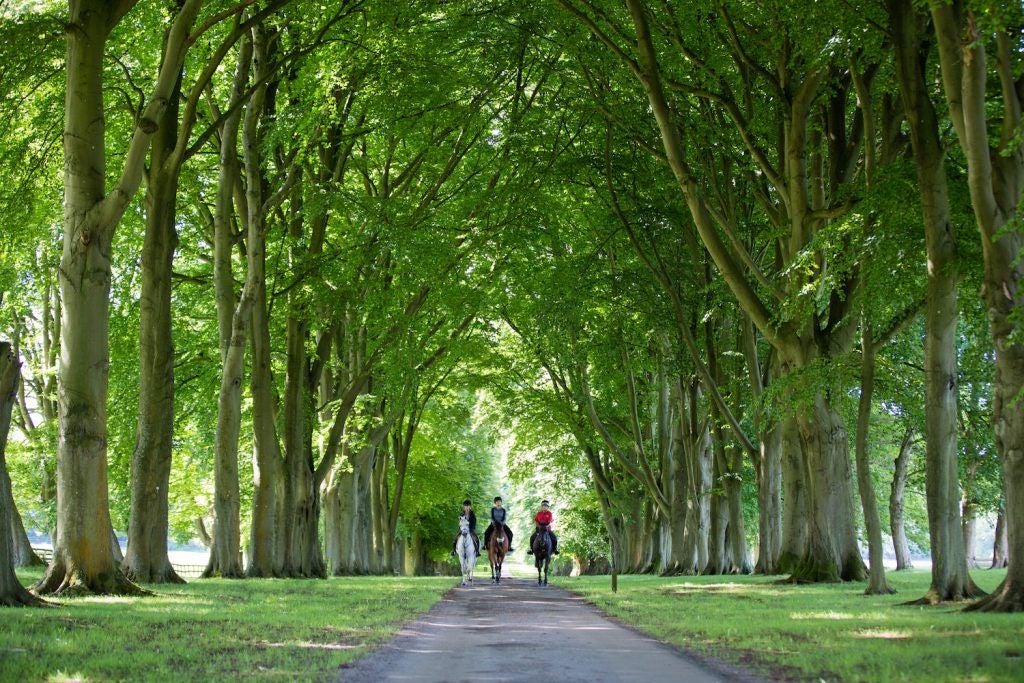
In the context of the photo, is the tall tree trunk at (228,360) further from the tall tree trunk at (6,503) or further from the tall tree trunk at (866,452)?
the tall tree trunk at (866,452)

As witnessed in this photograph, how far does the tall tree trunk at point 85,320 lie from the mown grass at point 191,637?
3.05 ft

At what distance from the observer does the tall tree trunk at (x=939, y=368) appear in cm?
1355

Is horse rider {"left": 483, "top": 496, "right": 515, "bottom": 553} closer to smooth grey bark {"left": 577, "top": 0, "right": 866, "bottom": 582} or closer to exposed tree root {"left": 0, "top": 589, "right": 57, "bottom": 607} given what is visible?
smooth grey bark {"left": 577, "top": 0, "right": 866, "bottom": 582}

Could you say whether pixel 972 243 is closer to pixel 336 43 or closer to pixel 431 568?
pixel 336 43

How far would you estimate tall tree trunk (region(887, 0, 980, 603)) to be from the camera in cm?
1355

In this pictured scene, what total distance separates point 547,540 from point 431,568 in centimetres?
4353

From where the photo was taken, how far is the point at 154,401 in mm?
18094

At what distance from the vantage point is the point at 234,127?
872 inches

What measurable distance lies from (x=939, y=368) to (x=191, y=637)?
9.71 metres

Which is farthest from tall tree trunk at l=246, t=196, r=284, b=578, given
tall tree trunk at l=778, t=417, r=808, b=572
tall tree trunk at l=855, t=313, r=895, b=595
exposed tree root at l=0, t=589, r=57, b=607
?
tall tree trunk at l=855, t=313, r=895, b=595

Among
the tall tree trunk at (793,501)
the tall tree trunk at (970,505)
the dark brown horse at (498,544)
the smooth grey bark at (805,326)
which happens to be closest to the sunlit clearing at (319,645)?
the smooth grey bark at (805,326)

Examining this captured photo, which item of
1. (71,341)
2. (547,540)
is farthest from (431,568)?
(71,341)

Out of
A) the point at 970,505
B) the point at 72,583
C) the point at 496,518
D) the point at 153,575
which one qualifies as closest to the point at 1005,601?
the point at 72,583

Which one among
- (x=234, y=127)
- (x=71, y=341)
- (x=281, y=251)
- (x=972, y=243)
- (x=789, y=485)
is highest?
(x=234, y=127)
